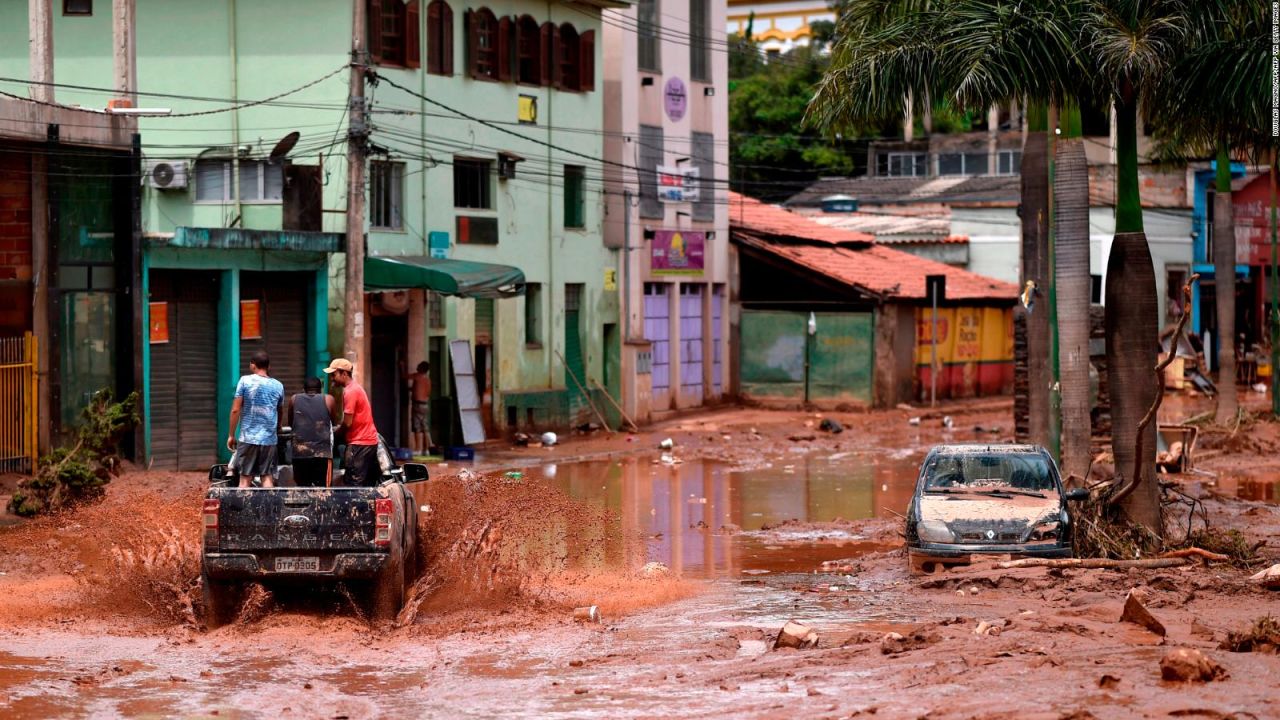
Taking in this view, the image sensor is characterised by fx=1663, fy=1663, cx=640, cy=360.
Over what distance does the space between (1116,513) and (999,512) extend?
2186mm

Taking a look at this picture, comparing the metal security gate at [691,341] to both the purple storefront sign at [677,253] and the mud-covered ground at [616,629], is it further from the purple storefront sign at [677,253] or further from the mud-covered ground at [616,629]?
the mud-covered ground at [616,629]

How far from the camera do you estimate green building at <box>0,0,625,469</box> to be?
26172 millimetres

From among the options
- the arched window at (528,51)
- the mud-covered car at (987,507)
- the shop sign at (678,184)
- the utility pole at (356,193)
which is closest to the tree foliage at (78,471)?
the utility pole at (356,193)

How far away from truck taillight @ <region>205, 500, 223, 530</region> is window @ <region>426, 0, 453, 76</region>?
64.4 ft

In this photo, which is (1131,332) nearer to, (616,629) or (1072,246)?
(1072,246)

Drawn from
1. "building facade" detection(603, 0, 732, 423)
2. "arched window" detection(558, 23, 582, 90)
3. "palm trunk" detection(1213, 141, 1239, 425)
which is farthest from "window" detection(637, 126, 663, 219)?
"palm trunk" detection(1213, 141, 1239, 425)

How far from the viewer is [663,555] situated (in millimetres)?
18516

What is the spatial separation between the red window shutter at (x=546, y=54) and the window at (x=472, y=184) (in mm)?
2593

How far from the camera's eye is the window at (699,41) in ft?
135

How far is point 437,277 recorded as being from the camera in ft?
90.4

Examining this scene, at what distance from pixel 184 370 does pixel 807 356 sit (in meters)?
19.6

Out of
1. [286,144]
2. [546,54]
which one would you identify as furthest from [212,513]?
[546,54]

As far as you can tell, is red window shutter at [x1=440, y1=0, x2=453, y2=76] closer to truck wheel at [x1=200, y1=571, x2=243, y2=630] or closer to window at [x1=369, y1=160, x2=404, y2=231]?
window at [x1=369, y1=160, x2=404, y2=231]

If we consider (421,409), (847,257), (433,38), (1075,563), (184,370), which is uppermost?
(433,38)
